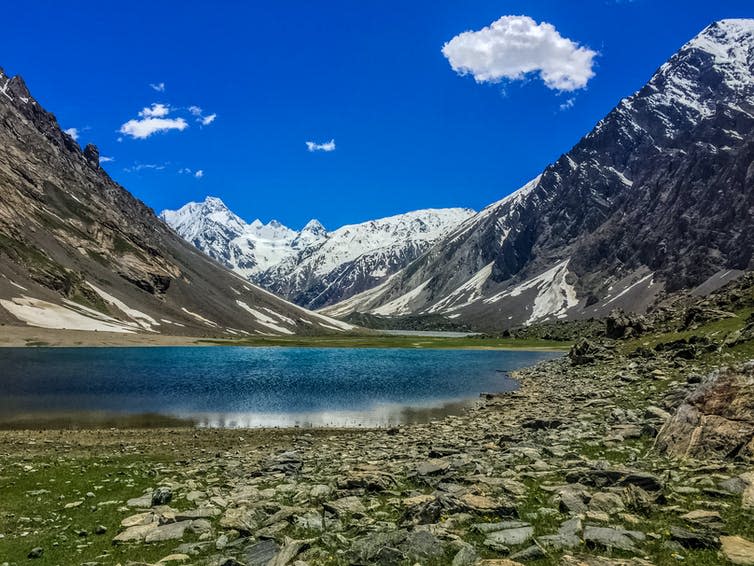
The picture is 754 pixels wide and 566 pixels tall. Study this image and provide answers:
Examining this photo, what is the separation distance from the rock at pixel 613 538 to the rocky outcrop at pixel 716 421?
8316 mm

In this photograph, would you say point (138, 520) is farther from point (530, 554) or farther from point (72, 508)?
point (530, 554)

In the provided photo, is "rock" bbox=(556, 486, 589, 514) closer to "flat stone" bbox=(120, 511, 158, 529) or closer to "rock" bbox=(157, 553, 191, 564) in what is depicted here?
"rock" bbox=(157, 553, 191, 564)

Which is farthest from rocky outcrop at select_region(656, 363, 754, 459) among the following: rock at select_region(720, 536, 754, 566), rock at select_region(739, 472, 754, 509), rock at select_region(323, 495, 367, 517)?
rock at select_region(323, 495, 367, 517)

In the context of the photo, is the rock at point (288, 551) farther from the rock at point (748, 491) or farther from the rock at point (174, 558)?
the rock at point (748, 491)

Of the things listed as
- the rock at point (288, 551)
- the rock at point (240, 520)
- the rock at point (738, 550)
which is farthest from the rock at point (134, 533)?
the rock at point (738, 550)

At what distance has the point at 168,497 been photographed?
21438 mm

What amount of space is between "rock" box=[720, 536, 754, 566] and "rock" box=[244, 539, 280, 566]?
11.5 metres

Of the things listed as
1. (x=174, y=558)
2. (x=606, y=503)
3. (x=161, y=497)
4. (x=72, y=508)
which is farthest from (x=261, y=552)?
(x=72, y=508)

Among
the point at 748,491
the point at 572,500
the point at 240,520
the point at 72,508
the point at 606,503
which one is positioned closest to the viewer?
the point at 748,491

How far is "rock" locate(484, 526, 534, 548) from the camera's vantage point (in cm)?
1393

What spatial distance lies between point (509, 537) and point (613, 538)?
263cm

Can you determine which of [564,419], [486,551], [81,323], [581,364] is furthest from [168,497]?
[81,323]

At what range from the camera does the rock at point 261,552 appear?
1456 cm

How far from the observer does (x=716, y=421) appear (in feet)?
69.0
